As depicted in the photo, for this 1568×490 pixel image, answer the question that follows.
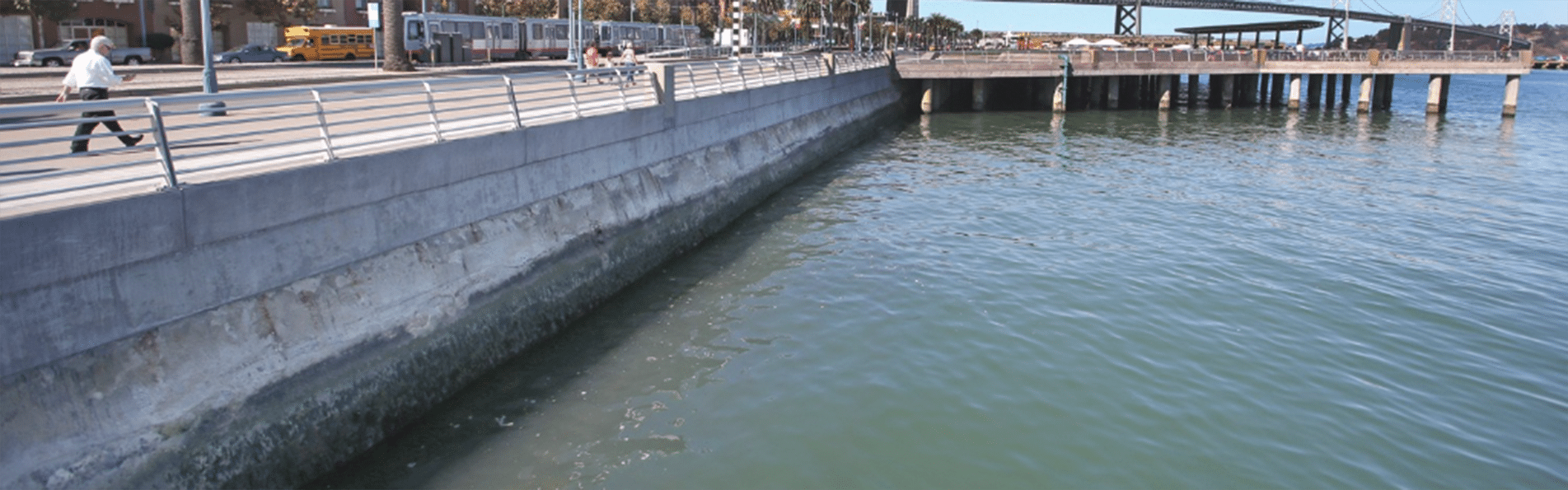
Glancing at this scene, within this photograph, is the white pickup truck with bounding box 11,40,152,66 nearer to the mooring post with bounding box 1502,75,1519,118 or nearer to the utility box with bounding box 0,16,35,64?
the utility box with bounding box 0,16,35,64

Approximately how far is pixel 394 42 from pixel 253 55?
1842 cm

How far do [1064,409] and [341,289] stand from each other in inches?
284

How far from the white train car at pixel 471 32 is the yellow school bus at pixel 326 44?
9.06 feet

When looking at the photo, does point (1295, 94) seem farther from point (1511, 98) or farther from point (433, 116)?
point (433, 116)

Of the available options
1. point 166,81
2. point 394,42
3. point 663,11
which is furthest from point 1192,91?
point 663,11

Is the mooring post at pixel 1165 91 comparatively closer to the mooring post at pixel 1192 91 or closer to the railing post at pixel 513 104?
the mooring post at pixel 1192 91

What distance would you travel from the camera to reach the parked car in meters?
52.8

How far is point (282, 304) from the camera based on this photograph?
31.0 feet

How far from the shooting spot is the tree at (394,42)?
130ft

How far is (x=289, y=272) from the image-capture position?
959 centimetres

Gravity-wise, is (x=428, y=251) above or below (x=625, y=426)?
above

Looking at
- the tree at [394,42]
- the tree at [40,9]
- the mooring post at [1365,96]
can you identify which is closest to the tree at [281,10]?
the tree at [40,9]

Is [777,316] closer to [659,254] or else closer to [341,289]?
[659,254]

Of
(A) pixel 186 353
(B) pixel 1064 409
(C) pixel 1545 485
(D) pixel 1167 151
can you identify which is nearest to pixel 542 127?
(A) pixel 186 353
